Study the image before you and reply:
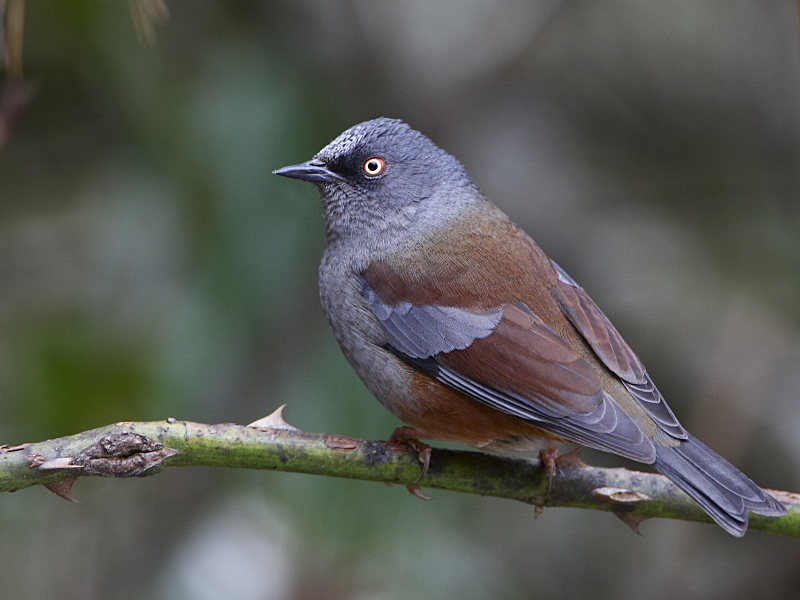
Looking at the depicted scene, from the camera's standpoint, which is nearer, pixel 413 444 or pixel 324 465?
pixel 324 465

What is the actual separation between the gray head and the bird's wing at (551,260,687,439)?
2.28 feet

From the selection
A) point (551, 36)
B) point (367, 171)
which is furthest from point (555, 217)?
point (367, 171)

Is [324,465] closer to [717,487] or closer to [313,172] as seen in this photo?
[717,487]

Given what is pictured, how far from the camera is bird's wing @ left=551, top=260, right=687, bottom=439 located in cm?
318

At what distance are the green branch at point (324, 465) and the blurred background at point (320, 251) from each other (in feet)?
3.24

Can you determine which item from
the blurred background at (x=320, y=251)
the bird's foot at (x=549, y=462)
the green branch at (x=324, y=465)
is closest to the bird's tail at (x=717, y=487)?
the green branch at (x=324, y=465)

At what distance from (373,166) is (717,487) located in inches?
76.3

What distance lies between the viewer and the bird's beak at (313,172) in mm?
3648

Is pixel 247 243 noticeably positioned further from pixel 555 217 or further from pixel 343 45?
pixel 555 217

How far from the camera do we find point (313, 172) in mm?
3732

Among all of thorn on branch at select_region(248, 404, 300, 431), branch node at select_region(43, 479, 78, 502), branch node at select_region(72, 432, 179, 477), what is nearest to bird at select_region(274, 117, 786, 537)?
thorn on branch at select_region(248, 404, 300, 431)

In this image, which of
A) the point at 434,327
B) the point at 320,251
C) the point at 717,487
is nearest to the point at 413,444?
the point at 434,327

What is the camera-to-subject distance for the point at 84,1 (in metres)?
4.29

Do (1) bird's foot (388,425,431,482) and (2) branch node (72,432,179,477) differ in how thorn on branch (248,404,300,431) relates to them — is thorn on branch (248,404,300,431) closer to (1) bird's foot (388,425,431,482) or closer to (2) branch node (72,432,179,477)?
(2) branch node (72,432,179,477)
